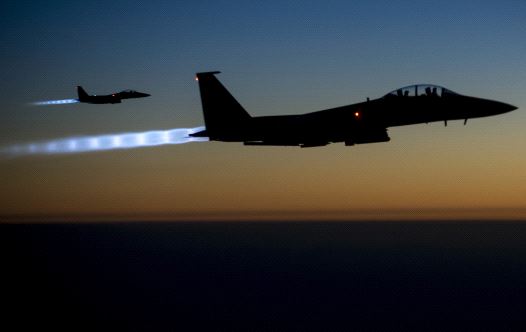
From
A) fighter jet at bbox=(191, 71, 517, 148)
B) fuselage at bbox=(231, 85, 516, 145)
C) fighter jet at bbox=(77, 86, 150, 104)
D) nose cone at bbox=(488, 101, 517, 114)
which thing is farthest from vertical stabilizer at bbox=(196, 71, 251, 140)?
fighter jet at bbox=(77, 86, 150, 104)

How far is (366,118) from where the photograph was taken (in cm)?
4084

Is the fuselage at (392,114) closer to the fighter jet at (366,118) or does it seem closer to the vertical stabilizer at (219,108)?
the fighter jet at (366,118)

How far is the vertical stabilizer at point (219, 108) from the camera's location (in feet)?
148

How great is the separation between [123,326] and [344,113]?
16576 cm

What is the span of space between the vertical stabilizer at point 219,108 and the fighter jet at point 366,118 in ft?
3.34

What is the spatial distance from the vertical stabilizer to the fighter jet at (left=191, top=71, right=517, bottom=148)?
1017 mm

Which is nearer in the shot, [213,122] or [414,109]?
[414,109]

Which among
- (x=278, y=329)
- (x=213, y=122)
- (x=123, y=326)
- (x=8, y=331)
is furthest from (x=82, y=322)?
(x=213, y=122)

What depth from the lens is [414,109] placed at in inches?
1594

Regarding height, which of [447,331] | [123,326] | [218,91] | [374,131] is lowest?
[447,331]

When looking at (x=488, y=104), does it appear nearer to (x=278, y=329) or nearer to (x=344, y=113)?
(x=344, y=113)

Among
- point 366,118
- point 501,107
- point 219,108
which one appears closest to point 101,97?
point 219,108

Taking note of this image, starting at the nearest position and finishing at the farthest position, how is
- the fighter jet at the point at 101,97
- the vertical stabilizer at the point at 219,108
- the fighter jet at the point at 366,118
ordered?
the fighter jet at the point at 366,118, the vertical stabilizer at the point at 219,108, the fighter jet at the point at 101,97

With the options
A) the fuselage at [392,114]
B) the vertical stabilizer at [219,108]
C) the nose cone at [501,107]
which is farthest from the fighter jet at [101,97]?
the nose cone at [501,107]
